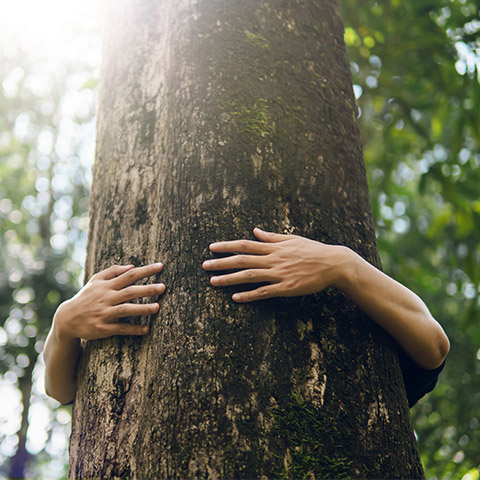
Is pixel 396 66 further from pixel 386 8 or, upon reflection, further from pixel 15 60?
pixel 15 60

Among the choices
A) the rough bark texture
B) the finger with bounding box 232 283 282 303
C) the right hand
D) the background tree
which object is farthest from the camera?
the background tree

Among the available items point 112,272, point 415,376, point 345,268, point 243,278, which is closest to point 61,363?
point 112,272

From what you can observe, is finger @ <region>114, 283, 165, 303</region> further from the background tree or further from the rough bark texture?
the background tree

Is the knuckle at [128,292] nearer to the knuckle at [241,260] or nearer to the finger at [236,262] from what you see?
the finger at [236,262]

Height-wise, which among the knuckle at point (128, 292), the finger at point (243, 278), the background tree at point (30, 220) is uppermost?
the finger at point (243, 278)

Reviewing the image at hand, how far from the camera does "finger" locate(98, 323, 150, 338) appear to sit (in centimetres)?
162

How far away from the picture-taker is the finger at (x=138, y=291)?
161cm

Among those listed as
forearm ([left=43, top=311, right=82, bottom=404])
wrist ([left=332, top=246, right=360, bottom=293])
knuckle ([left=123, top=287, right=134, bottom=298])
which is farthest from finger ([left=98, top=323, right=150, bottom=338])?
wrist ([left=332, top=246, right=360, bottom=293])

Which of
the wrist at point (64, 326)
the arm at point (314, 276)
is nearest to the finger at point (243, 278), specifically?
the arm at point (314, 276)

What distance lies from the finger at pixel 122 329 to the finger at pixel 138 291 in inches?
3.6

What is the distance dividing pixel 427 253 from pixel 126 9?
849 centimetres

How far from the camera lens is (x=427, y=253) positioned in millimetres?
9508

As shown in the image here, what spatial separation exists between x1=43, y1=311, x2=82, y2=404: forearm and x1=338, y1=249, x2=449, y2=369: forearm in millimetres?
1089

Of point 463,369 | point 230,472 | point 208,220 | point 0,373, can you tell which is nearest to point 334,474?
point 230,472
